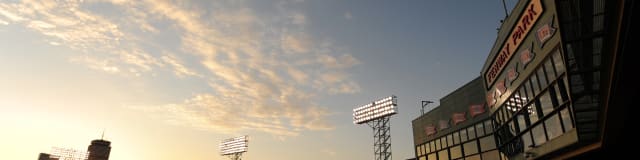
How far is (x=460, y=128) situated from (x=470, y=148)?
2.19 metres

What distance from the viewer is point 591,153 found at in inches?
540

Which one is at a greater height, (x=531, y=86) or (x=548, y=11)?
(x=548, y=11)

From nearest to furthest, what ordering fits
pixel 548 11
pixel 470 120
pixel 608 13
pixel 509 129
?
pixel 608 13, pixel 548 11, pixel 509 129, pixel 470 120

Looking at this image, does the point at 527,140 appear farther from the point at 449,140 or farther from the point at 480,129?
the point at 449,140

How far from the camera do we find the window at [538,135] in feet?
53.2

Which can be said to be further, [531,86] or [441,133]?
[441,133]

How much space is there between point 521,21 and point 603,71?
8571 mm

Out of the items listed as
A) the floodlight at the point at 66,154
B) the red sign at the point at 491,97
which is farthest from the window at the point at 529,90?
the floodlight at the point at 66,154

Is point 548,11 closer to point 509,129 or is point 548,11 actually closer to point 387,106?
point 509,129

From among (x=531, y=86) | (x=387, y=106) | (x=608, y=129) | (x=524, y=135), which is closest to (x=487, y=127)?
(x=524, y=135)

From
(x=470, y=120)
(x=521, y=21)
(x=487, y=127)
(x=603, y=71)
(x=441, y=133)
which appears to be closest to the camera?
(x=603, y=71)

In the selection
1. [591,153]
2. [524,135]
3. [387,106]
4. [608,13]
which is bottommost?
[591,153]

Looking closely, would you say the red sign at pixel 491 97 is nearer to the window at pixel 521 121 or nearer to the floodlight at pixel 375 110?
the window at pixel 521 121

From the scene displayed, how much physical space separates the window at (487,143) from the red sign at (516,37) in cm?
798
